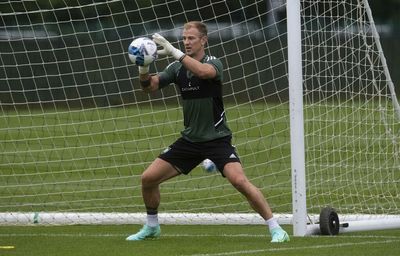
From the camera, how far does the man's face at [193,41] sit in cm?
1131

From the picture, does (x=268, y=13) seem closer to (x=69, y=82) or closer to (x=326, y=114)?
(x=326, y=114)

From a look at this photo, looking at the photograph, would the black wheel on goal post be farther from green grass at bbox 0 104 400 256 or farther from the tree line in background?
the tree line in background

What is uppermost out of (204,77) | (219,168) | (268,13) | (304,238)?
(268,13)

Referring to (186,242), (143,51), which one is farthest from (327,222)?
(143,51)

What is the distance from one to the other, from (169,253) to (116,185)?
6511mm

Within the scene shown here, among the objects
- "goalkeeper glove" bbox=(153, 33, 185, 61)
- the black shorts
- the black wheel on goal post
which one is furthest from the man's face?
the black wheel on goal post

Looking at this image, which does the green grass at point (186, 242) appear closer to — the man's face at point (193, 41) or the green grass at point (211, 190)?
the green grass at point (211, 190)

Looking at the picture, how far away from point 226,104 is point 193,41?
19.9ft

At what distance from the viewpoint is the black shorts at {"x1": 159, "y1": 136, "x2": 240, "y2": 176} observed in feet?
36.9

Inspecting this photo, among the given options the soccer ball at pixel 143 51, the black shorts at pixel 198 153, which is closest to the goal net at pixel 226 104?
the black shorts at pixel 198 153

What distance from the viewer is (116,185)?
55.2 ft

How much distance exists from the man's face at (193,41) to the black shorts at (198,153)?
77 cm

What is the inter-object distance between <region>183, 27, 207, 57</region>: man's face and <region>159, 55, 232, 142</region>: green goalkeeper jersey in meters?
0.09

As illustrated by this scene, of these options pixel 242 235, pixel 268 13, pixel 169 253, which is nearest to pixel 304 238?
pixel 242 235
